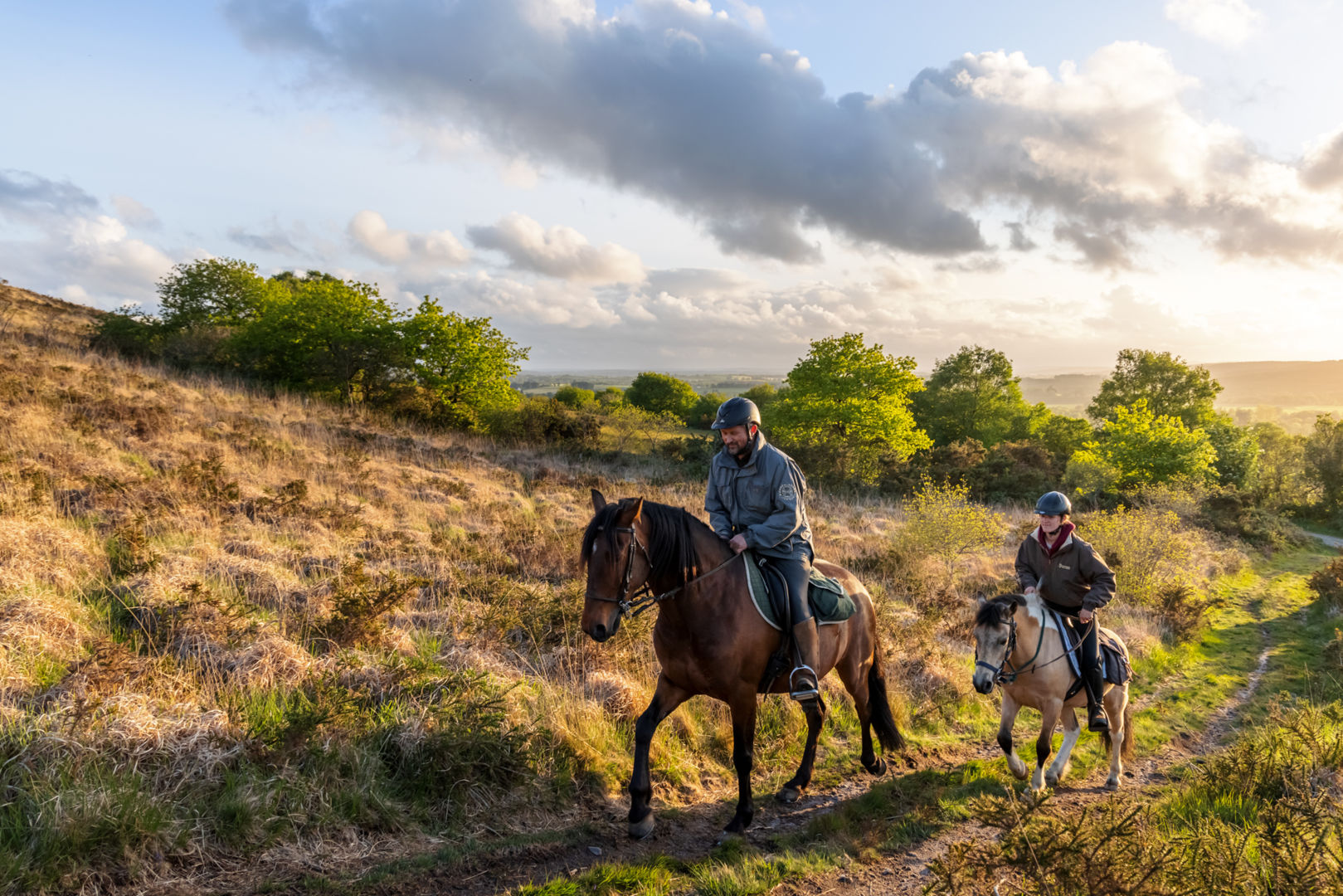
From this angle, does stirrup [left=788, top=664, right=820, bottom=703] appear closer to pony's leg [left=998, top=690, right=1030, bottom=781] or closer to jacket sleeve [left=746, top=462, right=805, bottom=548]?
jacket sleeve [left=746, top=462, right=805, bottom=548]

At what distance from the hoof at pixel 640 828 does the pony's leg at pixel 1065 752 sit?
15.5 ft

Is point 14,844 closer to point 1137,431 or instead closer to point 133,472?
point 133,472

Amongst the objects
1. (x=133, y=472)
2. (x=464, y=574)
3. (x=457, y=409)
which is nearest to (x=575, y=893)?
(x=464, y=574)

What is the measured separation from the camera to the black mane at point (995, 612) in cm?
593

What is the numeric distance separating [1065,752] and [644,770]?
5.09 meters

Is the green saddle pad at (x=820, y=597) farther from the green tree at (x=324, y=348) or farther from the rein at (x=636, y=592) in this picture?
the green tree at (x=324, y=348)

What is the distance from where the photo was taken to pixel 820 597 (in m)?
5.83

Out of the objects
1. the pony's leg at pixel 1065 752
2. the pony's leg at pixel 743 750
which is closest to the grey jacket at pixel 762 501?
the pony's leg at pixel 743 750

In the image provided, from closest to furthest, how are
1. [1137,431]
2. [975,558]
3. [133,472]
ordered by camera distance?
[133,472]
[975,558]
[1137,431]

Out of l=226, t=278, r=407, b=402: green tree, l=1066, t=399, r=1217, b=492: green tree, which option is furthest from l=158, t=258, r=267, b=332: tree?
l=1066, t=399, r=1217, b=492: green tree

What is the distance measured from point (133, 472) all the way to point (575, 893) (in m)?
10.4

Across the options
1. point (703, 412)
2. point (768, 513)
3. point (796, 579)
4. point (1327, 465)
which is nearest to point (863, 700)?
point (796, 579)

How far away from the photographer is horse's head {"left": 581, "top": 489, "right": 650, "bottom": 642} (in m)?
4.39

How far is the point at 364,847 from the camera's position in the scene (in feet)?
13.8
